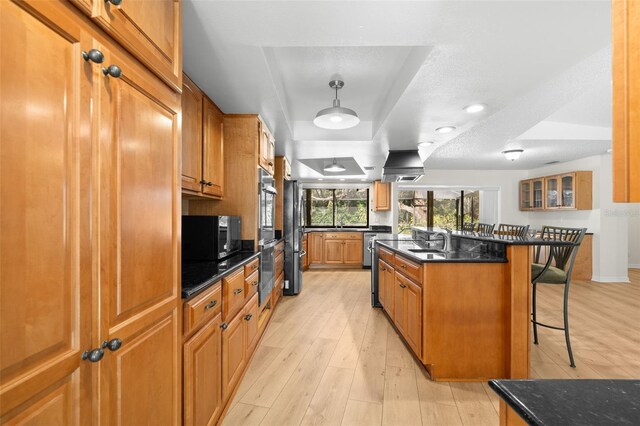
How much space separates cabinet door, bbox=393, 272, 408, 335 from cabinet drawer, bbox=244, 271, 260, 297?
1322 mm

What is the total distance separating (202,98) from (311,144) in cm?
181

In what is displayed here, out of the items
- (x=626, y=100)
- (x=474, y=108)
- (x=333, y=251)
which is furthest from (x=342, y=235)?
(x=626, y=100)

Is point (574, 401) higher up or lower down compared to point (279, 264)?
higher up

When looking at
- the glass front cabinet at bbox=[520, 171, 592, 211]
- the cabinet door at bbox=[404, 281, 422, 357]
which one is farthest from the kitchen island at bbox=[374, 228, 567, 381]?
the glass front cabinet at bbox=[520, 171, 592, 211]

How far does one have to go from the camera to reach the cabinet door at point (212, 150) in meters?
2.24

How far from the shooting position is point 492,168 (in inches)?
254

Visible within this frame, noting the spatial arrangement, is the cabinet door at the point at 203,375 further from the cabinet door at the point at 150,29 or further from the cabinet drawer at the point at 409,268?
the cabinet drawer at the point at 409,268

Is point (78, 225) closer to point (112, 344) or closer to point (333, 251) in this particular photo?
point (112, 344)

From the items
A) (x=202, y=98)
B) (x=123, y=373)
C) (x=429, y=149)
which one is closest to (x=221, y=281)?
(x=123, y=373)

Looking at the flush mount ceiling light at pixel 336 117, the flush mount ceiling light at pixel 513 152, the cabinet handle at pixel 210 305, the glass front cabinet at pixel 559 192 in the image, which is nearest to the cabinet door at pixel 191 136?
the cabinet handle at pixel 210 305

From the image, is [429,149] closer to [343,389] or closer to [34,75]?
[343,389]

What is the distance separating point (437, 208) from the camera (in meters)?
7.43

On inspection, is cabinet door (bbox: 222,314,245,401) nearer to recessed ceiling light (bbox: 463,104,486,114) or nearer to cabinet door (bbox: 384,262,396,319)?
cabinet door (bbox: 384,262,396,319)

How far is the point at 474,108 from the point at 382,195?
4294mm
